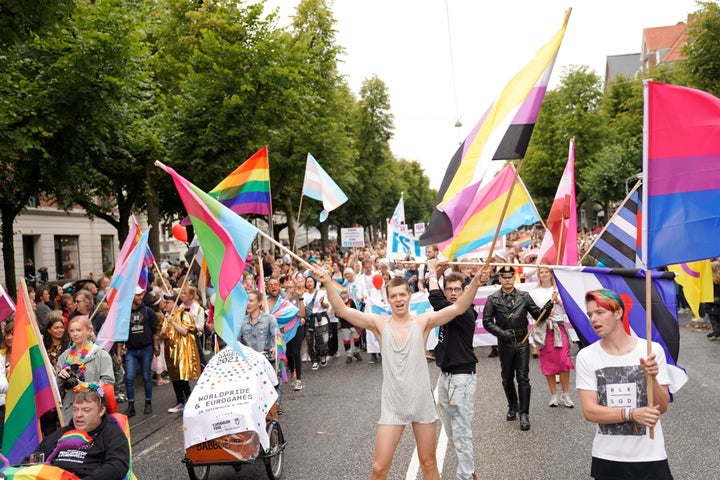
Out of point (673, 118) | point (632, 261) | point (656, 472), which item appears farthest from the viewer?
point (632, 261)

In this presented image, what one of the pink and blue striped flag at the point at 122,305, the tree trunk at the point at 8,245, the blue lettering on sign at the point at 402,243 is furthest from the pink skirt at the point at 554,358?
the tree trunk at the point at 8,245

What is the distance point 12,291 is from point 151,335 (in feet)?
32.7

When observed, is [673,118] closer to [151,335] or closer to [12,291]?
[151,335]

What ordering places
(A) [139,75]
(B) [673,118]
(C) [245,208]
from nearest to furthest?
1. (B) [673,118]
2. (C) [245,208]
3. (A) [139,75]

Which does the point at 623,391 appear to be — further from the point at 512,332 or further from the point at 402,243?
the point at 402,243

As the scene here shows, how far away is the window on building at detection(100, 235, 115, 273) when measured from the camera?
139 ft

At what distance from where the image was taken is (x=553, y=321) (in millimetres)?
8844

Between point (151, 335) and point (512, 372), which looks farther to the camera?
point (151, 335)

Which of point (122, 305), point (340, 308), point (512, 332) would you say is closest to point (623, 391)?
point (340, 308)

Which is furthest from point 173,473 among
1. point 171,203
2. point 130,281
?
point 171,203

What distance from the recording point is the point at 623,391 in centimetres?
383

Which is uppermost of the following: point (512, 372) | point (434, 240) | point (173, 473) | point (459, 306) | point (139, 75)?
point (139, 75)

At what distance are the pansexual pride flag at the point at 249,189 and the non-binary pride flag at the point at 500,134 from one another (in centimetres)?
399

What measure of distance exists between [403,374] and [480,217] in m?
2.46
